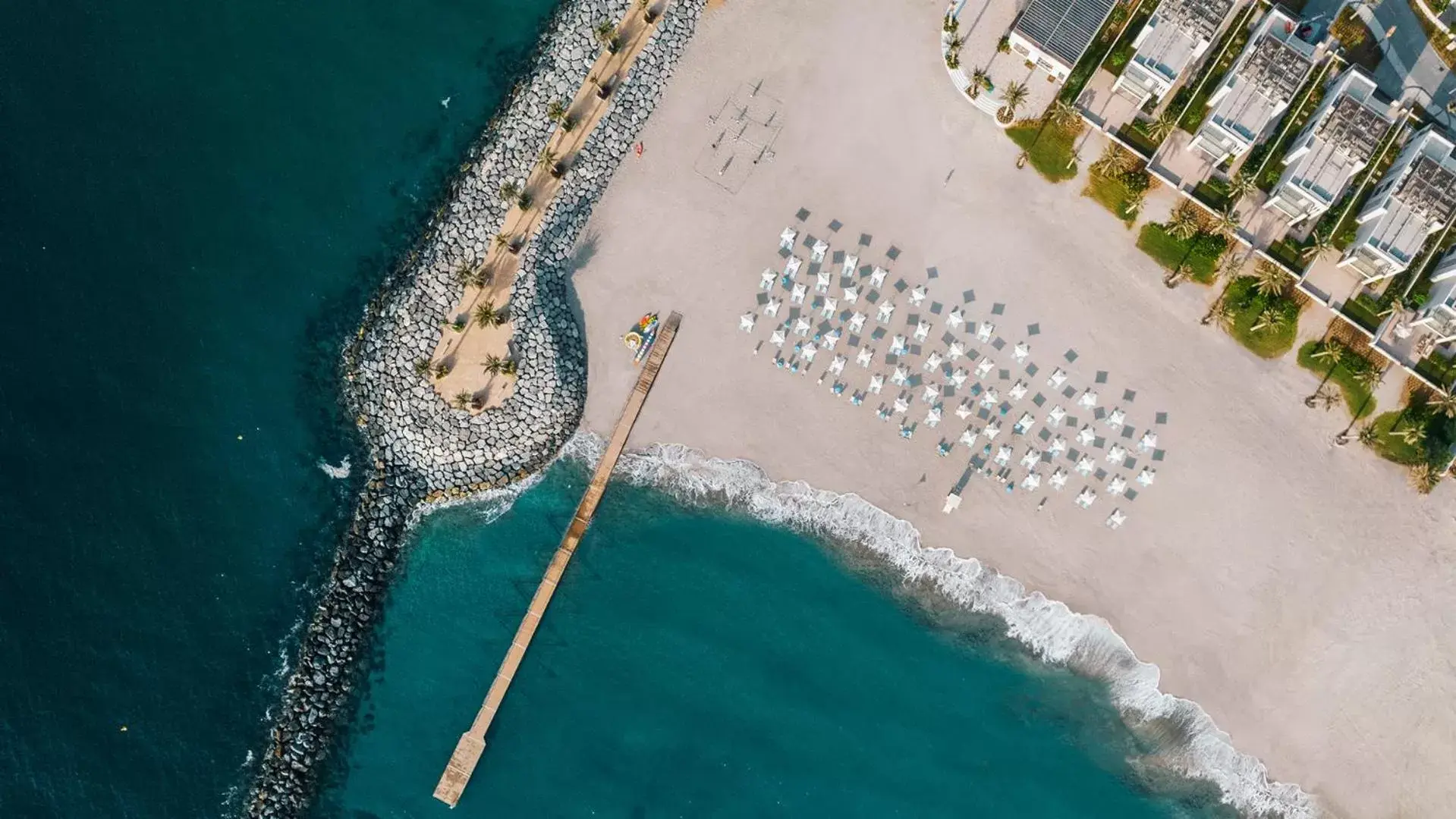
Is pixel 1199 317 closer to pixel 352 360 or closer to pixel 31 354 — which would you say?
pixel 352 360

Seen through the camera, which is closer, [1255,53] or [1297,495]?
[1255,53]

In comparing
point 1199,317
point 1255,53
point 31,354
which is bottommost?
point 31,354

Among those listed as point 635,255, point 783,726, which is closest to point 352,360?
point 635,255

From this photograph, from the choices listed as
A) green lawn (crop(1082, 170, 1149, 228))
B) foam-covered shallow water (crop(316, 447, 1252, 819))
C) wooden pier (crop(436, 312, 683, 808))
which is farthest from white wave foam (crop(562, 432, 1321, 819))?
green lawn (crop(1082, 170, 1149, 228))

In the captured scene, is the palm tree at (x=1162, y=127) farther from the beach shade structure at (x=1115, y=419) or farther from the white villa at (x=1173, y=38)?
the beach shade structure at (x=1115, y=419)

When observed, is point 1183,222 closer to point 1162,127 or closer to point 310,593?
point 1162,127

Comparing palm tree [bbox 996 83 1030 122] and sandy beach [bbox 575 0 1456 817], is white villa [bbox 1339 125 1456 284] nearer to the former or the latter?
sandy beach [bbox 575 0 1456 817]
